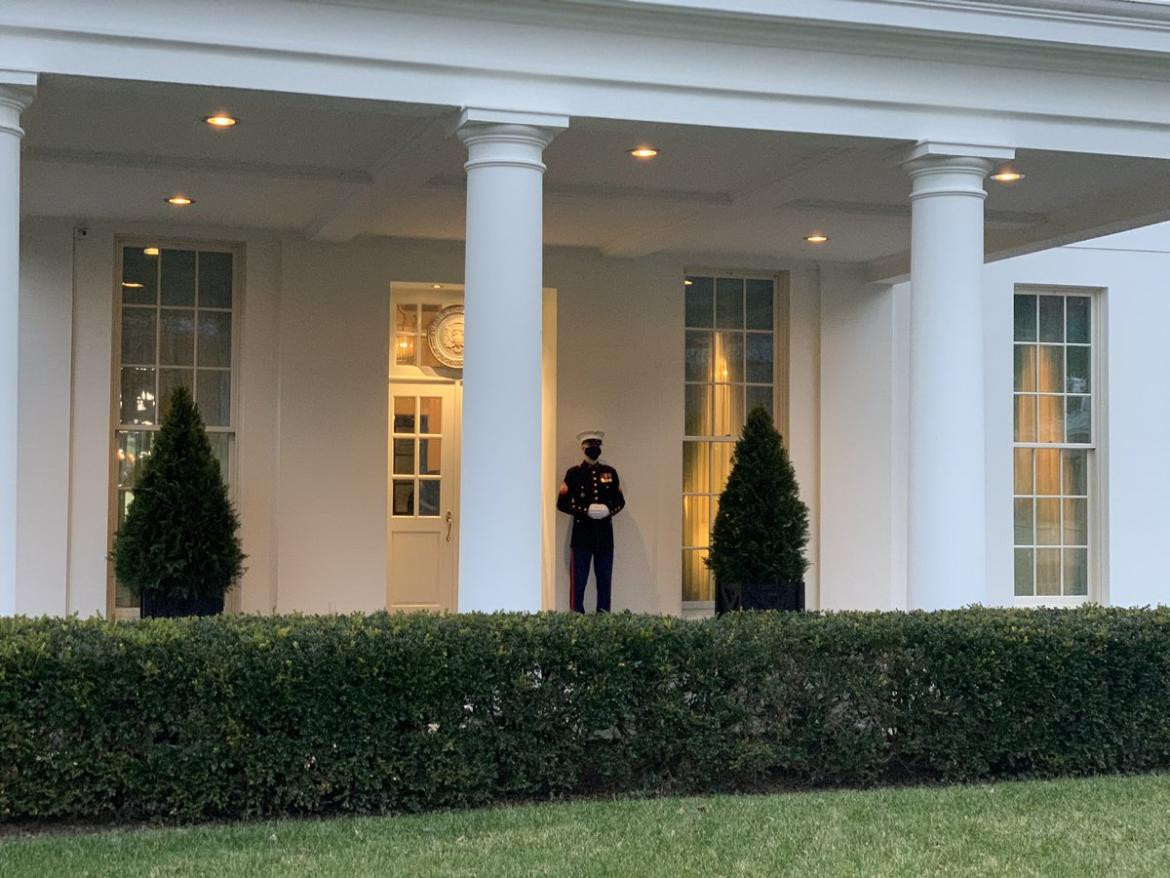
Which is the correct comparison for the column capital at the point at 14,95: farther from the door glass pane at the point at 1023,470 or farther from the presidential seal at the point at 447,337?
the door glass pane at the point at 1023,470

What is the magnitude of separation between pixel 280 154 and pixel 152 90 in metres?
2.06

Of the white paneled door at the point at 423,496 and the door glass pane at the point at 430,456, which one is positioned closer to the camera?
the white paneled door at the point at 423,496

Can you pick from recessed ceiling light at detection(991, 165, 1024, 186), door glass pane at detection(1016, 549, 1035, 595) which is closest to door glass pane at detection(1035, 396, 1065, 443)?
door glass pane at detection(1016, 549, 1035, 595)

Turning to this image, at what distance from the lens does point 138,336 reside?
37.4 feet

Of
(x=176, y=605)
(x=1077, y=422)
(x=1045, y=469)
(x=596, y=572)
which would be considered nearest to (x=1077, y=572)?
(x=1045, y=469)

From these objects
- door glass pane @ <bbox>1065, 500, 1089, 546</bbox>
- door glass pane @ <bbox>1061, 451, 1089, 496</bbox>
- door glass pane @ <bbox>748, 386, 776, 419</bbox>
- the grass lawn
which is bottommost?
the grass lawn

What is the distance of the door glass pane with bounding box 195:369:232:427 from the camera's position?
1156 centimetres

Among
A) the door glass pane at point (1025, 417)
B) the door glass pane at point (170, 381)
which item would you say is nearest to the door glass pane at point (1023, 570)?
the door glass pane at point (1025, 417)

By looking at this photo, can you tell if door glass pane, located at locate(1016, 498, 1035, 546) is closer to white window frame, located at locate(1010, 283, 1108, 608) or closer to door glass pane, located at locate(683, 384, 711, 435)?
white window frame, located at locate(1010, 283, 1108, 608)

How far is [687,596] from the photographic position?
12.7 m

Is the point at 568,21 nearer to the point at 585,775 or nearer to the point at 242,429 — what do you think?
the point at 585,775

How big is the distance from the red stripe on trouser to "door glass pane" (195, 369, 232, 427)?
306 centimetres

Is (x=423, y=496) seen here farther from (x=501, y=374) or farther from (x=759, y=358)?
(x=501, y=374)

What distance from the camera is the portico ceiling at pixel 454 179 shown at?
8.11 metres
